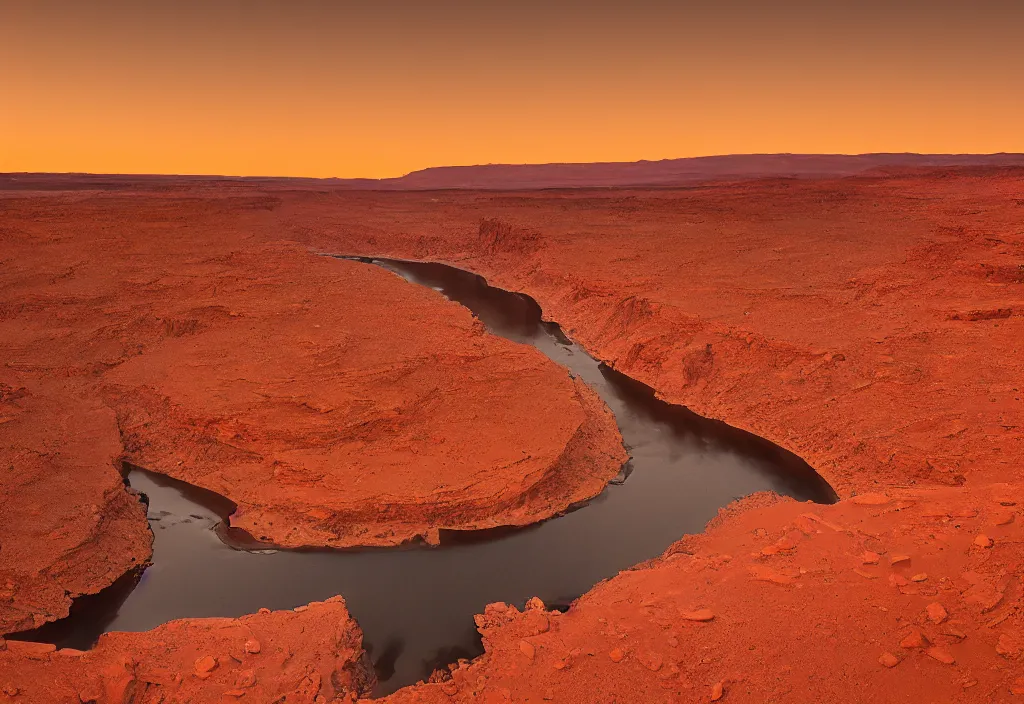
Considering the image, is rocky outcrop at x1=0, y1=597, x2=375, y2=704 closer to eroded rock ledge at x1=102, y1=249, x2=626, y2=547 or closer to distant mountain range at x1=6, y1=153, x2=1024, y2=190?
eroded rock ledge at x1=102, y1=249, x2=626, y2=547

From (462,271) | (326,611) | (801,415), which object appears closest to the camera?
(326,611)

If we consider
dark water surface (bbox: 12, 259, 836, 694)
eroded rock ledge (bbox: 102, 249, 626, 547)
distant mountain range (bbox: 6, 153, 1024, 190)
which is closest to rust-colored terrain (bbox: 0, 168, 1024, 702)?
eroded rock ledge (bbox: 102, 249, 626, 547)

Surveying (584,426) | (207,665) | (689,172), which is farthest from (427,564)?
(689,172)

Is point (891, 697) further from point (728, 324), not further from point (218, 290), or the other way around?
point (218, 290)

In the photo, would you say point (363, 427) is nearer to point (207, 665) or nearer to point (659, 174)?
point (207, 665)

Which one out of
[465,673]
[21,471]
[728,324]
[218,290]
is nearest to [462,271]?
[218,290]

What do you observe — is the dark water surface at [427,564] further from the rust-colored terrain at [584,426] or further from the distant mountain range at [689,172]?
the distant mountain range at [689,172]
